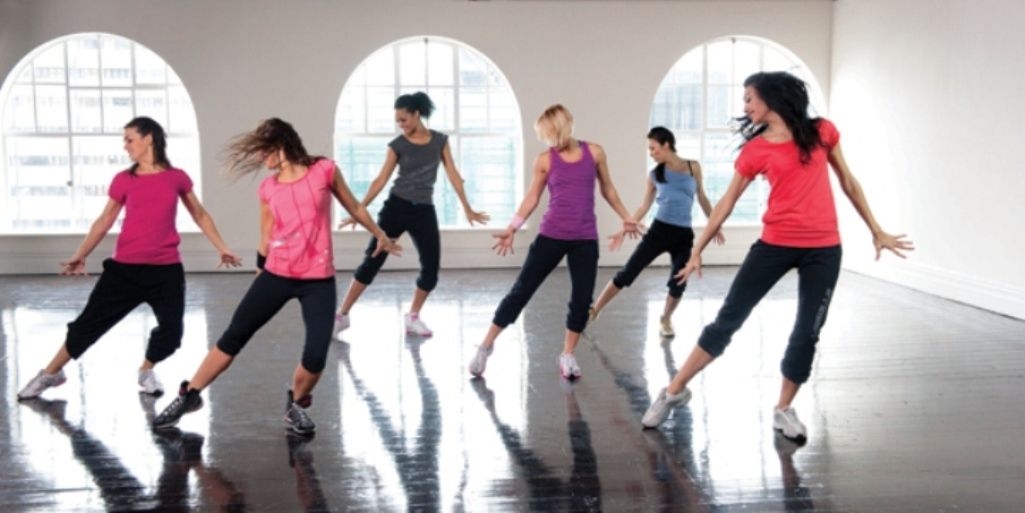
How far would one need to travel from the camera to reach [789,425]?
4.57 metres

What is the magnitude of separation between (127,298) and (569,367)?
2339mm

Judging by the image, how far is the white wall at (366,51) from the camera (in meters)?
11.0

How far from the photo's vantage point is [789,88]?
436 centimetres

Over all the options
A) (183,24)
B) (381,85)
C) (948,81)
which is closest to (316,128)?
(381,85)

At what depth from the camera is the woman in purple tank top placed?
18.1ft

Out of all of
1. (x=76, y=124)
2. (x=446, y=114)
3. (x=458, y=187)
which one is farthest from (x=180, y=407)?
(x=76, y=124)

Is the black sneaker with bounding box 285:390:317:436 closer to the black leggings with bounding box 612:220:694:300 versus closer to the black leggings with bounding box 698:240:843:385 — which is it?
the black leggings with bounding box 698:240:843:385

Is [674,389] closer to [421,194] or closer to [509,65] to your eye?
[421,194]

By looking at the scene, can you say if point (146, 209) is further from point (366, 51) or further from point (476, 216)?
point (366, 51)

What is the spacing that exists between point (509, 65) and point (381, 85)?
146cm

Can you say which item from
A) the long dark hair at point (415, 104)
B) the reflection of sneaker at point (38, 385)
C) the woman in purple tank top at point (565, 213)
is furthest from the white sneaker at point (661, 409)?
the reflection of sneaker at point (38, 385)

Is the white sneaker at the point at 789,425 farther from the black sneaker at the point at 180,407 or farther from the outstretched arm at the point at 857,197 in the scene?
the black sneaker at the point at 180,407

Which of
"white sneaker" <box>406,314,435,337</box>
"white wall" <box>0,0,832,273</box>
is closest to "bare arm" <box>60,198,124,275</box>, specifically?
Result: "white sneaker" <box>406,314,435,337</box>

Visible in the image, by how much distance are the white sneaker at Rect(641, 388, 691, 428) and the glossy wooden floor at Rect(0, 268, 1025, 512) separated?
5 cm
